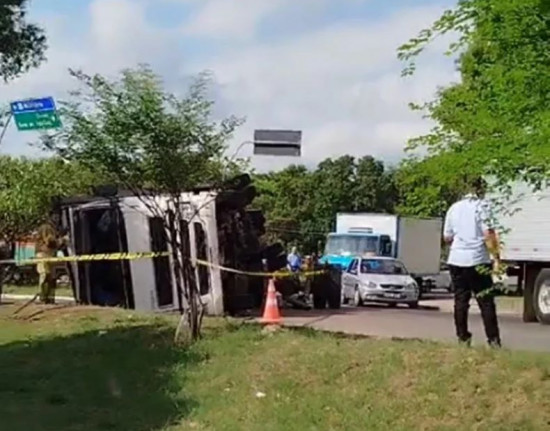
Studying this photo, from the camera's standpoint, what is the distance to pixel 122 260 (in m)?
17.8

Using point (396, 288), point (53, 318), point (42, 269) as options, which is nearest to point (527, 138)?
point (53, 318)

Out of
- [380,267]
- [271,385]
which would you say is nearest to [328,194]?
[380,267]

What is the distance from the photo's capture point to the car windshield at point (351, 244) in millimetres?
39406

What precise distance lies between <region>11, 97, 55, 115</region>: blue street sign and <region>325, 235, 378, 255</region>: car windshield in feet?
76.7

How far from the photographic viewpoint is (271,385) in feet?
32.4

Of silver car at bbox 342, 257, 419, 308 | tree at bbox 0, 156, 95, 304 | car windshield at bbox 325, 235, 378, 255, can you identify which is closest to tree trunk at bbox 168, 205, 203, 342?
silver car at bbox 342, 257, 419, 308

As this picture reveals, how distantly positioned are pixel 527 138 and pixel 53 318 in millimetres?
10077

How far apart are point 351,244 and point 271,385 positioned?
2996 cm

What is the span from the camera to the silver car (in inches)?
1232

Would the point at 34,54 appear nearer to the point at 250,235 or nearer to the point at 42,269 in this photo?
the point at 42,269

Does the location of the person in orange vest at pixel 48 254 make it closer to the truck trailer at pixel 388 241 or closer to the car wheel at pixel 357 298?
the car wheel at pixel 357 298

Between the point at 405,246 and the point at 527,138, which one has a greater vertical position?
the point at 527,138

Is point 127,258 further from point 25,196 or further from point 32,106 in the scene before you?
point 25,196

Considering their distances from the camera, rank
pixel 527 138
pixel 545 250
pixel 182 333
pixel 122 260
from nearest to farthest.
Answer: pixel 527 138 → pixel 182 333 → pixel 122 260 → pixel 545 250
